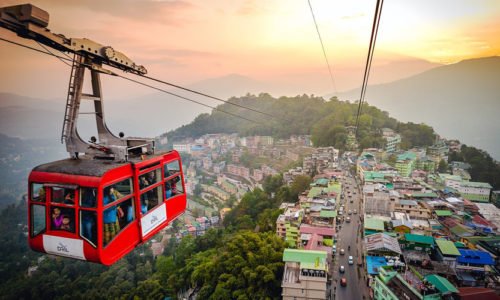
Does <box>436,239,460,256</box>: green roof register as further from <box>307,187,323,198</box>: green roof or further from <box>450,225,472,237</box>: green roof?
<box>307,187,323,198</box>: green roof

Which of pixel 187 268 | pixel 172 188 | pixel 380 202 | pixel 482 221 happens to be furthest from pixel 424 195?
pixel 172 188

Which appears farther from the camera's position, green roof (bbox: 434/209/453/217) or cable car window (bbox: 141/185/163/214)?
green roof (bbox: 434/209/453/217)

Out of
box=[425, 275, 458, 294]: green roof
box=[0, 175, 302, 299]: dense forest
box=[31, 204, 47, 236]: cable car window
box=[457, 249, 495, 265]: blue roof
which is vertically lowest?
box=[0, 175, 302, 299]: dense forest

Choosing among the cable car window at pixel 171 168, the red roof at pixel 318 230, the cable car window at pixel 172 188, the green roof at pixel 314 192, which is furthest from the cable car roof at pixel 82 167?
the green roof at pixel 314 192

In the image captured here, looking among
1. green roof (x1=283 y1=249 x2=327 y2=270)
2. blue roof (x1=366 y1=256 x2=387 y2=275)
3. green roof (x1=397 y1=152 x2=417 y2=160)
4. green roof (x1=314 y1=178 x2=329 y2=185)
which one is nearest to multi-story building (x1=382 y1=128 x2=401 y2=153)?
green roof (x1=397 y1=152 x2=417 y2=160)

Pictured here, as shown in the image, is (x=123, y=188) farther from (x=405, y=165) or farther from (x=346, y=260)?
(x=405, y=165)

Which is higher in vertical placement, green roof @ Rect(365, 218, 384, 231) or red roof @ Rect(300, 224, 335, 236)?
green roof @ Rect(365, 218, 384, 231)

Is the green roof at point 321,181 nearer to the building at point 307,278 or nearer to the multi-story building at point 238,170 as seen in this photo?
the building at point 307,278

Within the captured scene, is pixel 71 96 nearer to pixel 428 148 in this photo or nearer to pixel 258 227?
pixel 258 227
